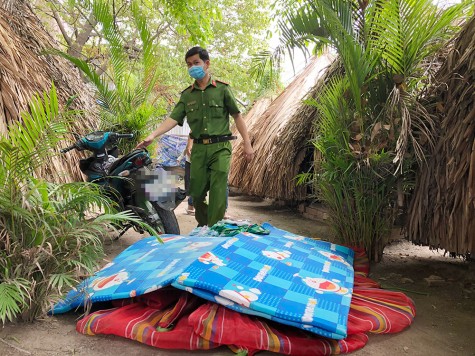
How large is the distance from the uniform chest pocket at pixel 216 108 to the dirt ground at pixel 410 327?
58.4 inches

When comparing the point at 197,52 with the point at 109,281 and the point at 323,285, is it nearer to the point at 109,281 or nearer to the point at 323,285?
the point at 109,281

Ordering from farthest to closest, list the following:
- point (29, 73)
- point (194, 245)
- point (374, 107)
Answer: point (29, 73) → point (374, 107) → point (194, 245)

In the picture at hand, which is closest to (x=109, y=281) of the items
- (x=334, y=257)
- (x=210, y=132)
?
(x=334, y=257)

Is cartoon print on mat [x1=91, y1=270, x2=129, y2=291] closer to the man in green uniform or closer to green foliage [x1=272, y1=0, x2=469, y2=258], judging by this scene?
the man in green uniform

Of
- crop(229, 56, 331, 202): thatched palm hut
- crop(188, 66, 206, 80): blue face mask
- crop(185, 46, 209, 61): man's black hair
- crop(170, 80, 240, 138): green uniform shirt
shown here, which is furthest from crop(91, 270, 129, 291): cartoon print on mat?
crop(229, 56, 331, 202): thatched palm hut

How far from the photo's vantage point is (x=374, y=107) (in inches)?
129

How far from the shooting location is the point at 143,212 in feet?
11.6

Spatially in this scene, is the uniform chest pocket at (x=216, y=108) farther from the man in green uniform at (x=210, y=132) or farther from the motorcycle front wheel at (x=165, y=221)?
the motorcycle front wheel at (x=165, y=221)

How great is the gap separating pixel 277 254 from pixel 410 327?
877 millimetres

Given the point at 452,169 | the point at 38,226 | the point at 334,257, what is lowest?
the point at 334,257

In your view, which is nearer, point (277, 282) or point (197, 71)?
point (277, 282)

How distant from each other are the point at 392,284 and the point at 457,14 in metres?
2.04

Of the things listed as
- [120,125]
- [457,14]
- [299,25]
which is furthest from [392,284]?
[120,125]

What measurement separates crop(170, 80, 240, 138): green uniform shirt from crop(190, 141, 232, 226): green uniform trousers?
0.14m
